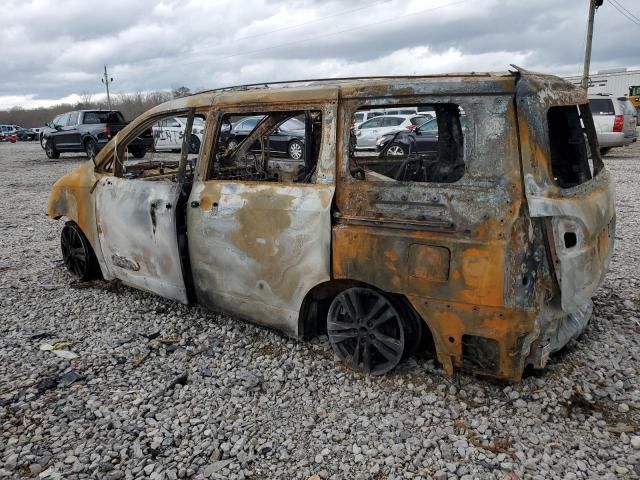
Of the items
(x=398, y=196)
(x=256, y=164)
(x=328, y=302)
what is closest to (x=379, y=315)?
(x=328, y=302)

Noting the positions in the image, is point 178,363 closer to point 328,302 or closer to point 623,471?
point 328,302

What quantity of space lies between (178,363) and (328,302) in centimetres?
111

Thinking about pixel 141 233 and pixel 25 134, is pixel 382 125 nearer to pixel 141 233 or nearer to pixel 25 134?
pixel 141 233

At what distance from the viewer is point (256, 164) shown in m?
4.62

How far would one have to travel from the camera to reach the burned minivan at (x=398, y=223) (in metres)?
2.72

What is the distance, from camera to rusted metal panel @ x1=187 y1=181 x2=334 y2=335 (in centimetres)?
324

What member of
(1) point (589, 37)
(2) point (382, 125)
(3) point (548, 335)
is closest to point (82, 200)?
(3) point (548, 335)

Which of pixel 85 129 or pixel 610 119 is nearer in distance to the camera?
pixel 610 119

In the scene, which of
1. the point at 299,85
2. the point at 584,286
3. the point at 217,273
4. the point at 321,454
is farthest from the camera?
the point at 217,273

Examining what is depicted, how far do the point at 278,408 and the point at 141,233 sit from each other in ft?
6.28

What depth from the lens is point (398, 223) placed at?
9.66ft

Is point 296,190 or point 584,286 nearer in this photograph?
point 584,286

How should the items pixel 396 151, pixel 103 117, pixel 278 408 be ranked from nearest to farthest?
pixel 278 408, pixel 396 151, pixel 103 117

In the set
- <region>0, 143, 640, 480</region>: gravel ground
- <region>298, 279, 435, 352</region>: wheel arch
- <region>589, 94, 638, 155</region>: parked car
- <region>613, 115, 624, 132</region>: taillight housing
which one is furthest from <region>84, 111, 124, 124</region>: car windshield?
<region>298, 279, 435, 352</region>: wheel arch
